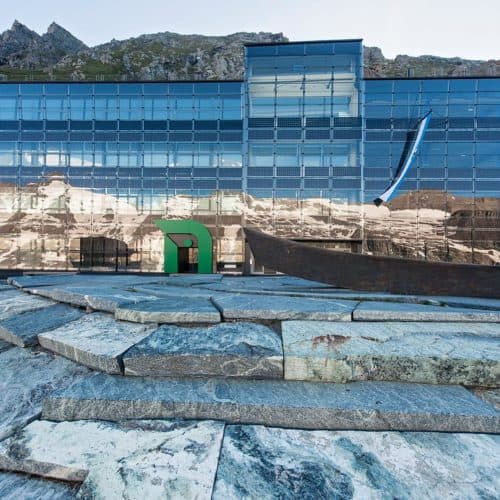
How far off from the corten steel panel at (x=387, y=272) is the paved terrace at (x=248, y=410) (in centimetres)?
136

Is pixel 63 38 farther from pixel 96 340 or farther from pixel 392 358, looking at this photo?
pixel 392 358

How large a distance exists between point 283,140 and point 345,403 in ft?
67.7

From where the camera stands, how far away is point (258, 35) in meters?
67.2

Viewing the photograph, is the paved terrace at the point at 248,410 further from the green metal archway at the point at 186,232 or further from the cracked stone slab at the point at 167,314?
the green metal archway at the point at 186,232

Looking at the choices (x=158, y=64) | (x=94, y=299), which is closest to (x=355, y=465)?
(x=94, y=299)

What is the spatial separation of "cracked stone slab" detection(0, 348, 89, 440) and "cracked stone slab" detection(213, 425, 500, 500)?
111 cm

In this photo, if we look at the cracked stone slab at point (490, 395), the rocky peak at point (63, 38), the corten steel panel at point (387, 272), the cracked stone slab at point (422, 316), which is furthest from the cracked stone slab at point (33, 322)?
the rocky peak at point (63, 38)

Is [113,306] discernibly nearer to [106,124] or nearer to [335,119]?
[335,119]

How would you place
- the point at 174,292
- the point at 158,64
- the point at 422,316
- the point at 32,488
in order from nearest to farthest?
the point at 32,488 < the point at 422,316 < the point at 174,292 < the point at 158,64

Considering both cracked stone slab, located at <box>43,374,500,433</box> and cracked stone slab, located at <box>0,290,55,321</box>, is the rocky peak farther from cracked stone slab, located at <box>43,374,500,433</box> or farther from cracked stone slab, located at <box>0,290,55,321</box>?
cracked stone slab, located at <box>43,374,500,433</box>

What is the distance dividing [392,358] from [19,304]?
3.73 m

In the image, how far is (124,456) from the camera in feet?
3.88

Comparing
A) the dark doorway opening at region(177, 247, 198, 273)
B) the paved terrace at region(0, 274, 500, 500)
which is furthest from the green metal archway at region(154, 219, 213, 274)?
the paved terrace at region(0, 274, 500, 500)

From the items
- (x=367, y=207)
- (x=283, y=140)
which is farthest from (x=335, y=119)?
(x=367, y=207)
